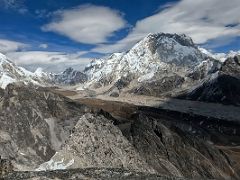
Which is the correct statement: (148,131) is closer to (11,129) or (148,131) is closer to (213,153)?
(213,153)

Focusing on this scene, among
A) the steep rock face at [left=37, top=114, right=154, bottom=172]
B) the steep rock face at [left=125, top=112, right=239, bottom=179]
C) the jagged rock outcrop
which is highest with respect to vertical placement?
the jagged rock outcrop

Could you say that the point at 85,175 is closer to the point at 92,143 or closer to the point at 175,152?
the point at 92,143

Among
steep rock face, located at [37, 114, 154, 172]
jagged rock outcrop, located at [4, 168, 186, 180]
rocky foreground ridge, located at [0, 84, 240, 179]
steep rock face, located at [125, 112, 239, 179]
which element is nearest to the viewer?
jagged rock outcrop, located at [4, 168, 186, 180]

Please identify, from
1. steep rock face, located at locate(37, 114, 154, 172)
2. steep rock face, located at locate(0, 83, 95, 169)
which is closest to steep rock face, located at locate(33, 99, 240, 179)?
steep rock face, located at locate(37, 114, 154, 172)

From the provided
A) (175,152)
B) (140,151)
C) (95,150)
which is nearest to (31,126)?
(140,151)

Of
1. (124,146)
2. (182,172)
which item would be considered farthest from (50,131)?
(124,146)

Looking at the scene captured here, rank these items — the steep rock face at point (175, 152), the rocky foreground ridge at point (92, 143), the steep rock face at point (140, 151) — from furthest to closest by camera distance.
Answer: the steep rock face at point (175, 152)
the rocky foreground ridge at point (92, 143)
the steep rock face at point (140, 151)

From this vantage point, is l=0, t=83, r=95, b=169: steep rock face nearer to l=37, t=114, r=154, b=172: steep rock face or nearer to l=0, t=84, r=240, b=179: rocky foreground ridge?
l=0, t=84, r=240, b=179: rocky foreground ridge

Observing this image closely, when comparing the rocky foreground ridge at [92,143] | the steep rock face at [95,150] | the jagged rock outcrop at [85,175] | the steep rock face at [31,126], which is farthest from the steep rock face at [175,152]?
the jagged rock outcrop at [85,175]

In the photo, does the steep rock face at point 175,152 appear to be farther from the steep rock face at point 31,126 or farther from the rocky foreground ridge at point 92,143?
the steep rock face at point 31,126
